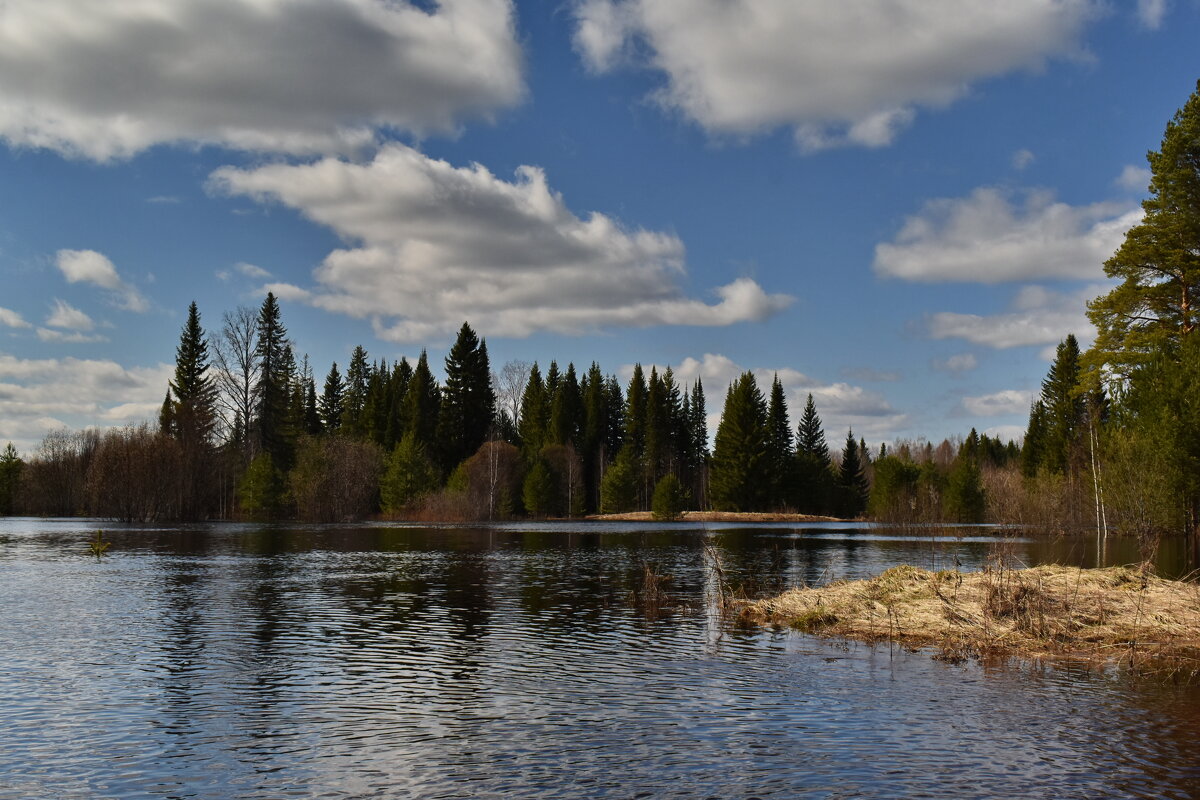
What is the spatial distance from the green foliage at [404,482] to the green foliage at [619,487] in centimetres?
2253

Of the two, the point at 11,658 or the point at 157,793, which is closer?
the point at 157,793

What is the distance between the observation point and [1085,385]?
1889 inches

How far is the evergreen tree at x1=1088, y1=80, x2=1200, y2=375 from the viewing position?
4416cm

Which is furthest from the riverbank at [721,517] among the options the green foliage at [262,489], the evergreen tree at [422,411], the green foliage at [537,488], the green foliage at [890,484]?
the green foliage at [262,489]

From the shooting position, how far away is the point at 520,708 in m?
12.8

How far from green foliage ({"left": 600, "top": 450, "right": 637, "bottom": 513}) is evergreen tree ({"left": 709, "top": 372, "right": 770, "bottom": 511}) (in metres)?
9.99

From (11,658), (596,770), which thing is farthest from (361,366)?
(596,770)

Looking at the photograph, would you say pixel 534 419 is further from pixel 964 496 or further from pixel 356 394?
pixel 964 496

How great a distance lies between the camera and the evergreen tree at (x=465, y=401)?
11094cm

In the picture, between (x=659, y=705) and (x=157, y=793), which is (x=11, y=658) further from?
(x=659, y=705)

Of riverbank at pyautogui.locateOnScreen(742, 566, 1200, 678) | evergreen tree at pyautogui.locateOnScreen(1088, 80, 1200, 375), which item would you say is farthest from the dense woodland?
riverbank at pyautogui.locateOnScreen(742, 566, 1200, 678)

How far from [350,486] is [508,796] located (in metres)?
79.5

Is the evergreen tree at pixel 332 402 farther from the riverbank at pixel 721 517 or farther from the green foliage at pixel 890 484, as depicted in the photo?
the green foliage at pixel 890 484

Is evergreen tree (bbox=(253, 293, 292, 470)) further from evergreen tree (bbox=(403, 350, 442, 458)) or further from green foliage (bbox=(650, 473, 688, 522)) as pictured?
green foliage (bbox=(650, 473, 688, 522))
